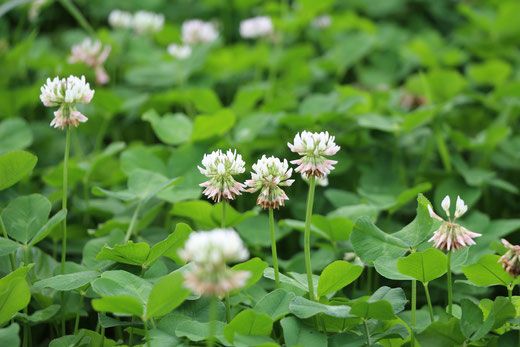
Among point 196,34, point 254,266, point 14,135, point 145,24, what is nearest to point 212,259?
point 254,266

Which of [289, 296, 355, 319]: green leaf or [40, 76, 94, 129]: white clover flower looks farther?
[40, 76, 94, 129]: white clover flower

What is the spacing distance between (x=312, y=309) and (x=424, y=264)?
0.72ft

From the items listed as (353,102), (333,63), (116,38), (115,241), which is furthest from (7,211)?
(333,63)

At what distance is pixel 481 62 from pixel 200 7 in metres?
1.36

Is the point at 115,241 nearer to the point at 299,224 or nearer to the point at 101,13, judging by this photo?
the point at 299,224

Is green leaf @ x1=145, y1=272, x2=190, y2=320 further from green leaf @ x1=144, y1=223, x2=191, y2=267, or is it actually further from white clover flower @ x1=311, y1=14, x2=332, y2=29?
white clover flower @ x1=311, y1=14, x2=332, y2=29

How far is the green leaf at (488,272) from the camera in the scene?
1002 mm

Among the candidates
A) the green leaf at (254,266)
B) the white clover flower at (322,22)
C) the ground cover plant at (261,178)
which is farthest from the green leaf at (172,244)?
the white clover flower at (322,22)

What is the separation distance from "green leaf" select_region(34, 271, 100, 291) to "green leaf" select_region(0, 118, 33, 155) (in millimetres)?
635

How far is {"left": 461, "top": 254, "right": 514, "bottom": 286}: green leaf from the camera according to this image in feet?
3.29

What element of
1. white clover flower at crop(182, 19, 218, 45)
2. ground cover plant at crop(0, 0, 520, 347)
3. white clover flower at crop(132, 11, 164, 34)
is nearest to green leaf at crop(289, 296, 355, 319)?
ground cover plant at crop(0, 0, 520, 347)

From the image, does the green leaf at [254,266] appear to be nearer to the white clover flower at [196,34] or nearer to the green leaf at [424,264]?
the green leaf at [424,264]

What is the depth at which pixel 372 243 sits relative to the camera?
42.3 inches

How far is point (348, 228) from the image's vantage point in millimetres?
1231
